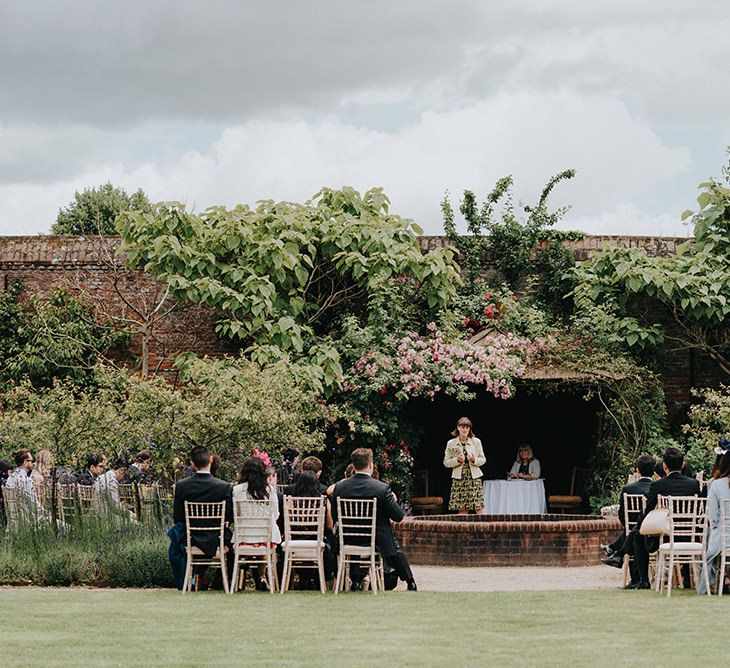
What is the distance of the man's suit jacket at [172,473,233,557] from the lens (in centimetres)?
1197

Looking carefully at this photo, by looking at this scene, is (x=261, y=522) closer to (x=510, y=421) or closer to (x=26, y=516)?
(x=26, y=516)

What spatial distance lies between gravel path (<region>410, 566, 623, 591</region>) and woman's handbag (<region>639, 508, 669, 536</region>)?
807 millimetres

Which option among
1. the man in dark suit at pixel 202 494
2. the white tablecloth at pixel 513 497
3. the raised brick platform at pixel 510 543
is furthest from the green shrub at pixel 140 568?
the white tablecloth at pixel 513 497

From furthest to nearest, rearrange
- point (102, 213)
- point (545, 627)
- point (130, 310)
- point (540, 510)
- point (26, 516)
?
point (102, 213) → point (130, 310) → point (540, 510) → point (26, 516) → point (545, 627)

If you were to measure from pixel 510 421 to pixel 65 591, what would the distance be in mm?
10633

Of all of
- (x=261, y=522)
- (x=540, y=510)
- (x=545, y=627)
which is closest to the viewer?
(x=545, y=627)

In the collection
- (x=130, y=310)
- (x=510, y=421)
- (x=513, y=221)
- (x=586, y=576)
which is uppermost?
(x=513, y=221)

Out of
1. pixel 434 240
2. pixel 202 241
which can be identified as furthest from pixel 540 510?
pixel 202 241

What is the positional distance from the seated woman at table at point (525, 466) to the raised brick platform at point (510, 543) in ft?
13.7

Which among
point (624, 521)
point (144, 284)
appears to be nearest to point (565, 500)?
point (624, 521)

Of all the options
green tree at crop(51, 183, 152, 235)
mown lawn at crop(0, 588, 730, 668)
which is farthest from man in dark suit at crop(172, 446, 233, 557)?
green tree at crop(51, 183, 152, 235)

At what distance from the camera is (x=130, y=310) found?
69.1 ft

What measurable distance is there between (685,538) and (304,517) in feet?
12.0

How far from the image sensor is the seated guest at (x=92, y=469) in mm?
14875
